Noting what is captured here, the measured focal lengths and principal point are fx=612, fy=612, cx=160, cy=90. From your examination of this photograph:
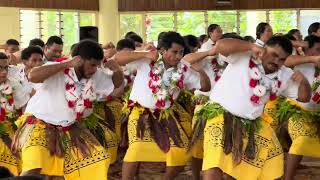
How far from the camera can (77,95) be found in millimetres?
4129

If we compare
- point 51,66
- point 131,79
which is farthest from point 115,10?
point 51,66

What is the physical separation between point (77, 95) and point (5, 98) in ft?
3.14

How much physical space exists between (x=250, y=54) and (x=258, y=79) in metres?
0.17

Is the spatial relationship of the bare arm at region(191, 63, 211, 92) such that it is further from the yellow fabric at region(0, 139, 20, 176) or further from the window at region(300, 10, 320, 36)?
the window at region(300, 10, 320, 36)

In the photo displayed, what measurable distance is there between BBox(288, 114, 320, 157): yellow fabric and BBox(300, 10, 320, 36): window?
34.2 feet

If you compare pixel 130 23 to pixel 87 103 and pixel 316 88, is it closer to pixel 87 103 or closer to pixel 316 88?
pixel 316 88

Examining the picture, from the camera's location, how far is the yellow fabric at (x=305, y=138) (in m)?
5.23

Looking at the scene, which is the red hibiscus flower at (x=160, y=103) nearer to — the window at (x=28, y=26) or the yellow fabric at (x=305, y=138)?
the yellow fabric at (x=305, y=138)

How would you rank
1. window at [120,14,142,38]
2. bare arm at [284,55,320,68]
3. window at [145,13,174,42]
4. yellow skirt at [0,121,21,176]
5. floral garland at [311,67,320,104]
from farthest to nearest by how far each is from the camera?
window at [145,13,174,42] < window at [120,14,142,38] < floral garland at [311,67,320,104] < yellow skirt at [0,121,21,176] < bare arm at [284,55,320,68]

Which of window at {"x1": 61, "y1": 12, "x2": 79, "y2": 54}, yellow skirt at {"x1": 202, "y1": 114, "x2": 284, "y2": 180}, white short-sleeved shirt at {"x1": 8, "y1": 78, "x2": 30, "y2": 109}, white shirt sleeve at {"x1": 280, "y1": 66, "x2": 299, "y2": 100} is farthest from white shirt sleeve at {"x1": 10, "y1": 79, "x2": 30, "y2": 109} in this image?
window at {"x1": 61, "y1": 12, "x2": 79, "y2": 54}

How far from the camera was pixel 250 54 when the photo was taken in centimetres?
402

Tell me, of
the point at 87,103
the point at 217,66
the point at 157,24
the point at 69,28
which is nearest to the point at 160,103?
the point at 87,103

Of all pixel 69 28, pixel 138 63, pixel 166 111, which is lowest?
pixel 166 111

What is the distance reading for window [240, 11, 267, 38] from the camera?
605 inches
